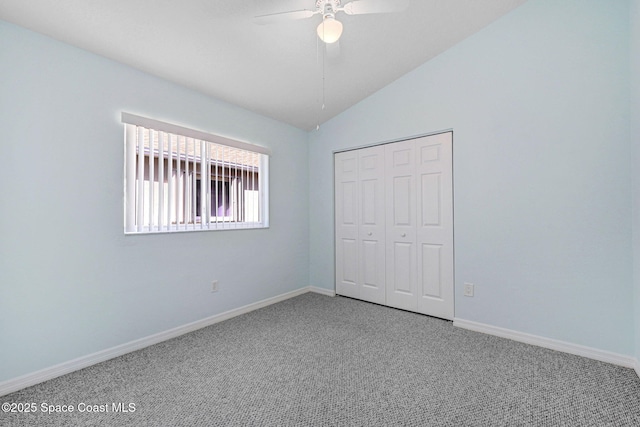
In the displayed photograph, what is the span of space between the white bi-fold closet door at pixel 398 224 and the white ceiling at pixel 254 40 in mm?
909

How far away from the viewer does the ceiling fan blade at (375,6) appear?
1.65 metres

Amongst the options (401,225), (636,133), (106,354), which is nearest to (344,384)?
(106,354)

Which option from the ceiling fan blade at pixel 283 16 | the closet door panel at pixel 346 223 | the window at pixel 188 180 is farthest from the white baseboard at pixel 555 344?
the ceiling fan blade at pixel 283 16

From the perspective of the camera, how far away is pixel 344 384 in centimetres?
183

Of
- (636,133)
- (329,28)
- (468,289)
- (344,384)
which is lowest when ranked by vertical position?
(344,384)

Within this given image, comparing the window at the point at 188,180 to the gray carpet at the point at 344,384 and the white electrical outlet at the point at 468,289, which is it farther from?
the white electrical outlet at the point at 468,289

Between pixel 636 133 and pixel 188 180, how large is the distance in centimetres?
351

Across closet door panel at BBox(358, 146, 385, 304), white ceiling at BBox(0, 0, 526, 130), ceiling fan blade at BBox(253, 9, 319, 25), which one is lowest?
closet door panel at BBox(358, 146, 385, 304)

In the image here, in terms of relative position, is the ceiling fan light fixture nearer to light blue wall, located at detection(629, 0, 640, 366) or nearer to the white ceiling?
the white ceiling

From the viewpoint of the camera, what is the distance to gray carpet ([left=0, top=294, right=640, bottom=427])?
154 centimetres

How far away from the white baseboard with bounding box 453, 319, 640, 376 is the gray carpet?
0.23ft

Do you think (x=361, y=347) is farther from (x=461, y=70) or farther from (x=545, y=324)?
(x=461, y=70)

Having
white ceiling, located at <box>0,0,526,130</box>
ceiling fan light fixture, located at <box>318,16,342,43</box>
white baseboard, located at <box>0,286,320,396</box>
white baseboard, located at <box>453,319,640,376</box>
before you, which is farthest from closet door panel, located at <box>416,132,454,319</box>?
white baseboard, located at <box>0,286,320,396</box>

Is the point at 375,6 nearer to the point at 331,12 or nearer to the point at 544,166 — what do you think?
the point at 331,12
